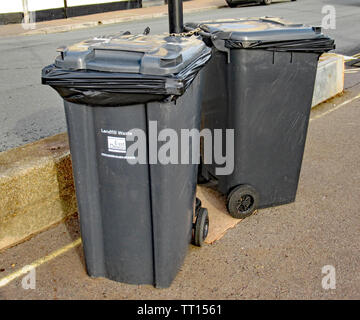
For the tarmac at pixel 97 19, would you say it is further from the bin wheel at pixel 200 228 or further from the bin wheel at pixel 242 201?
the bin wheel at pixel 200 228

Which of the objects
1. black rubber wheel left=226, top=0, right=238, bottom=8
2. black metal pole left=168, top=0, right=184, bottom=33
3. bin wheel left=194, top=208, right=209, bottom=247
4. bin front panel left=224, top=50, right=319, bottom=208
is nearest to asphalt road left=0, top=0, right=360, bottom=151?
black rubber wheel left=226, top=0, right=238, bottom=8

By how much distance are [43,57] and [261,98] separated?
25.3ft

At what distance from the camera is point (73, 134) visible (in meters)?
3.10

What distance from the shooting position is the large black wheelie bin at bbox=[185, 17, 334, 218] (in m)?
3.86

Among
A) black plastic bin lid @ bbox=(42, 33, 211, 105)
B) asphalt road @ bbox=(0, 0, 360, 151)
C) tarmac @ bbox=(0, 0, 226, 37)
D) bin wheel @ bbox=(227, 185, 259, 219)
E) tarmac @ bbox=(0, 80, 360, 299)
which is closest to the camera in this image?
black plastic bin lid @ bbox=(42, 33, 211, 105)

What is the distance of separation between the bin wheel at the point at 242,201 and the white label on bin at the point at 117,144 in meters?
1.42

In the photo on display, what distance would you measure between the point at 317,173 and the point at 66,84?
118 inches

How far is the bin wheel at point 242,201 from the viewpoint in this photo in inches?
164

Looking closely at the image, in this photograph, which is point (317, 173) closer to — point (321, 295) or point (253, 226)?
point (253, 226)

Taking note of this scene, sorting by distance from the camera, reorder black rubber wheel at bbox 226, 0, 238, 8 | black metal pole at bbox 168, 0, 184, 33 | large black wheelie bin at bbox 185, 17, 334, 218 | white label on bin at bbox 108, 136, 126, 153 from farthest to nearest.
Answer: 1. black rubber wheel at bbox 226, 0, 238, 8
2. black metal pole at bbox 168, 0, 184, 33
3. large black wheelie bin at bbox 185, 17, 334, 218
4. white label on bin at bbox 108, 136, 126, 153

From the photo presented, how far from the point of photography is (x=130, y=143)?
2996mm

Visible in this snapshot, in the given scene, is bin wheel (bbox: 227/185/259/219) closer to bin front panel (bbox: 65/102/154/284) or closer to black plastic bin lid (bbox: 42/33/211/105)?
bin front panel (bbox: 65/102/154/284)

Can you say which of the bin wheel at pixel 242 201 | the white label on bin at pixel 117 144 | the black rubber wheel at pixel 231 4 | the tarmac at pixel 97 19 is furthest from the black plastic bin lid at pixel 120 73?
the black rubber wheel at pixel 231 4
